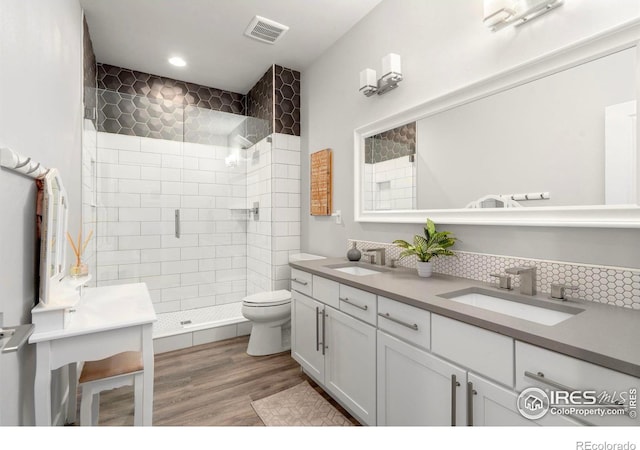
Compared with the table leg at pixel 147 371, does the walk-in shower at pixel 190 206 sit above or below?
above

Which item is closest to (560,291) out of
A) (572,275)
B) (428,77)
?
(572,275)

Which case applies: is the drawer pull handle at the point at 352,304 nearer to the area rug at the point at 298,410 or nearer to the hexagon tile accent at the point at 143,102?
the area rug at the point at 298,410

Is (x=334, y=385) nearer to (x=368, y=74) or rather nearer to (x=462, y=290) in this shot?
(x=462, y=290)

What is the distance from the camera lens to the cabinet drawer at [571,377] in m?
0.79

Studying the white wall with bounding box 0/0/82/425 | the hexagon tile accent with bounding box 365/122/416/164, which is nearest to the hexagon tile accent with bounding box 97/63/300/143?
the hexagon tile accent with bounding box 365/122/416/164

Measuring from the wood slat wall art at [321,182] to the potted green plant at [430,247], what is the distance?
3.97ft

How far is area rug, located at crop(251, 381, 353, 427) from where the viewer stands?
1.81 meters

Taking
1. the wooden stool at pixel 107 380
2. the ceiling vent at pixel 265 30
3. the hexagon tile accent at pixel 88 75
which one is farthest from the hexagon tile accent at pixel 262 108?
the wooden stool at pixel 107 380

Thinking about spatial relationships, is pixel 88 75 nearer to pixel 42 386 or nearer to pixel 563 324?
pixel 42 386

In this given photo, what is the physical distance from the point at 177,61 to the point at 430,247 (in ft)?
10.2

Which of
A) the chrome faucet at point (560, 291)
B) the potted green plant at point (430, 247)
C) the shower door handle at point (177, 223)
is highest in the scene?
the shower door handle at point (177, 223)

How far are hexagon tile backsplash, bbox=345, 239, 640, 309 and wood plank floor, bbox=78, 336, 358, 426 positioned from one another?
112cm

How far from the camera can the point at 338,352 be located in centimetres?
187

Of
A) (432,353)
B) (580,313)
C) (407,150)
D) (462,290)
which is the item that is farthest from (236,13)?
(580,313)
